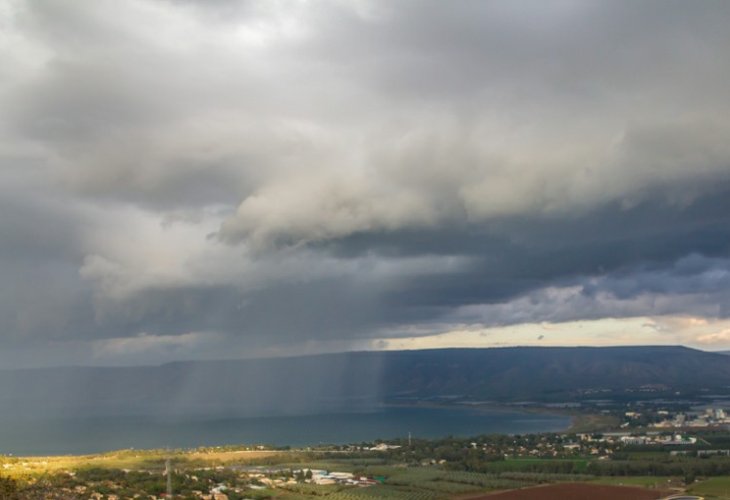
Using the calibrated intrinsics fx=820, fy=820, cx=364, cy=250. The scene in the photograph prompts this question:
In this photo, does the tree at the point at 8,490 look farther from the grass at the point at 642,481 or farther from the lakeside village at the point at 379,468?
the grass at the point at 642,481

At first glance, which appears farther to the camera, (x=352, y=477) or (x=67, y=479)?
(x=352, y=477)

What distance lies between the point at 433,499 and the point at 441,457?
25705mm

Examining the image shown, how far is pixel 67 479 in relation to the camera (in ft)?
171

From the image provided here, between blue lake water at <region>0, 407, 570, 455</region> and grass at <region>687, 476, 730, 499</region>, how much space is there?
53600 mm

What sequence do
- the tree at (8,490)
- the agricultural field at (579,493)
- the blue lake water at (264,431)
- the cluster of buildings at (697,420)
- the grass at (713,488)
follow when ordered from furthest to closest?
the blue lake water at (264,431)
the cluster of buildings at (697,420)
the grass at (713,488)
the agricultural field at (579,493)
the tree at (8,490)

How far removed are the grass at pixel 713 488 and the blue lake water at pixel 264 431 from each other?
53.6 metres

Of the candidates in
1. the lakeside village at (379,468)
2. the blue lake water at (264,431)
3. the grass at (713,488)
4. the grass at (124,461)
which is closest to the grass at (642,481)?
the grass at (713,488)

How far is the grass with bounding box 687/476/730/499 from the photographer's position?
50.9 meters

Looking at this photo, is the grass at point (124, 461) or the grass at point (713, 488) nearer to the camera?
the grass at point (713, 488)

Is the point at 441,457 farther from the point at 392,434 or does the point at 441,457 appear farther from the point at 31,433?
the point at 31,433

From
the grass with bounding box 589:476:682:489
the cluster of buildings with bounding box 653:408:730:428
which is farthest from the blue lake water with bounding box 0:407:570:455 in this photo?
the grass with bounding box 589:476:682:489

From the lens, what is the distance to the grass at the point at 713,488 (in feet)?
167

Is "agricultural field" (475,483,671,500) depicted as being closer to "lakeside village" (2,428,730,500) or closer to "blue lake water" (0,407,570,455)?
"lakeside village" (2,428,730,500)

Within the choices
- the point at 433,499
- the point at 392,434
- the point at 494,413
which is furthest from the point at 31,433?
the point at 433,499
